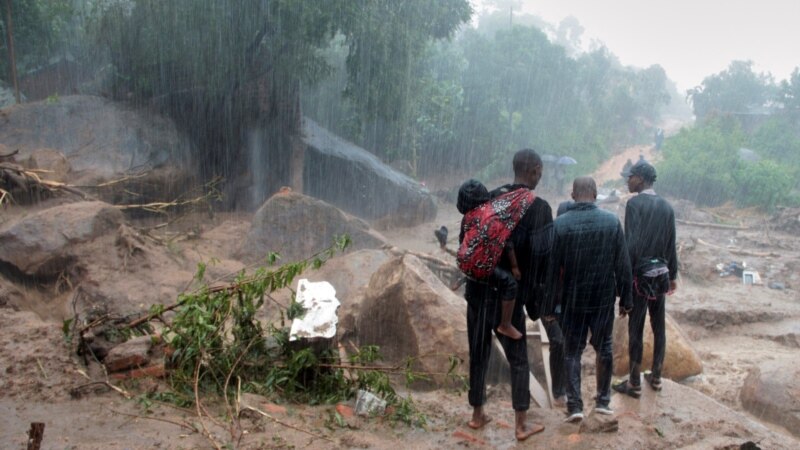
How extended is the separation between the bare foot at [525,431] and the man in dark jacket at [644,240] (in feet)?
3.78

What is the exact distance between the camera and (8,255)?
6.14 meters

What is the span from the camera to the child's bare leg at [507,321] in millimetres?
3258

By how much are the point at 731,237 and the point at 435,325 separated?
1321cm

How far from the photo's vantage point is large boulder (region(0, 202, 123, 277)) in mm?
6176

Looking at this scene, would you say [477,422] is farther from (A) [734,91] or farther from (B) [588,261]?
(A) [734,91]

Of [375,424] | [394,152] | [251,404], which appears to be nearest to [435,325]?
[375,424]

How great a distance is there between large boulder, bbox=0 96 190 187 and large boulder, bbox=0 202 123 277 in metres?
2.91

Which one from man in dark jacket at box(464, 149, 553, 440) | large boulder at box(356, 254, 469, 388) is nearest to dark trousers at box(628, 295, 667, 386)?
man in dark jacket at box(464, 149, 553, 440)

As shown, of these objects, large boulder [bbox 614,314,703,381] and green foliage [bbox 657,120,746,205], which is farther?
green foliage [bbox 657,120,746,205]

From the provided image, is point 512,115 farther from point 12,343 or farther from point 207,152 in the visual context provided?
point 12,343

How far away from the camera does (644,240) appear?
13.6 feet

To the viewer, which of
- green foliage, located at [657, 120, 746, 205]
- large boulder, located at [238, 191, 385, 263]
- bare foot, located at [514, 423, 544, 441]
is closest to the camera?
bare foot, located at [514, 423, 544, 441]

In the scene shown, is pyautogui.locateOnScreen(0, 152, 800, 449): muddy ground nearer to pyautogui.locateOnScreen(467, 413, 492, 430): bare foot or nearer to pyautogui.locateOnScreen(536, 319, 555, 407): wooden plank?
pyautogui.locateOnScreen(467, 413, 492, 430): bare foot

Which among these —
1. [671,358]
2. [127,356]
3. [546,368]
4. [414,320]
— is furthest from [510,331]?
[671,358]
